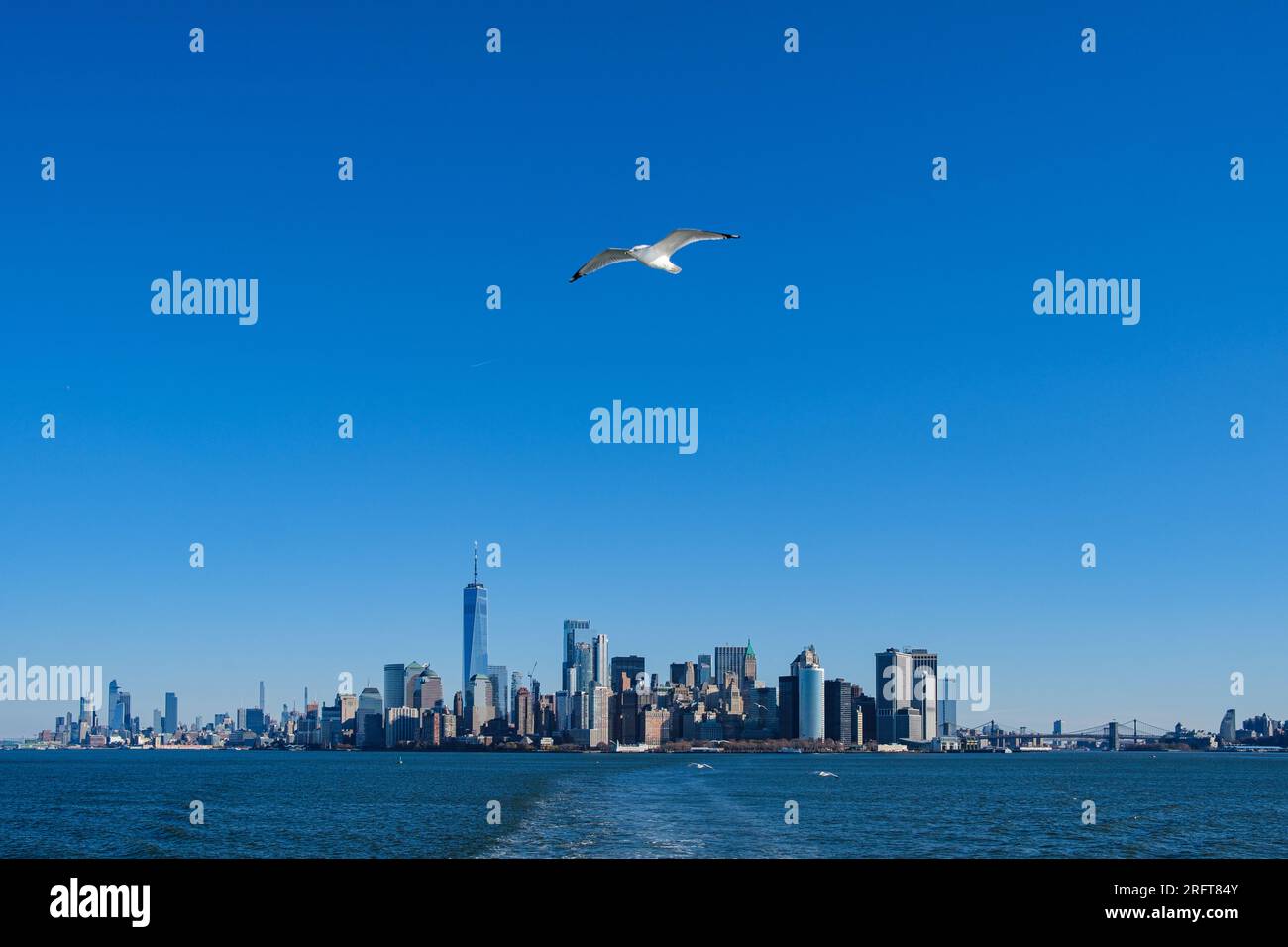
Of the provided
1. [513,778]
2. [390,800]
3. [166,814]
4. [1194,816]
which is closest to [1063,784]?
[1194,816]

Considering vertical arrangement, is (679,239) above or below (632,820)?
above

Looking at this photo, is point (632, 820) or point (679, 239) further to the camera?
point (632, 820)

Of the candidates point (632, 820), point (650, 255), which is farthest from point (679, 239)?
point (632, 820)

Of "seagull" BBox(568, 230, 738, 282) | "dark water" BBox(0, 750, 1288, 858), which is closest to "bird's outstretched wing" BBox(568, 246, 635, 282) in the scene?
"seagull" BBox(568, 230, 738, 282)

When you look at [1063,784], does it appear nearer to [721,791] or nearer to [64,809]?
[721,791]

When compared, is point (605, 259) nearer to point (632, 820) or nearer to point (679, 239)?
point (679, 239)

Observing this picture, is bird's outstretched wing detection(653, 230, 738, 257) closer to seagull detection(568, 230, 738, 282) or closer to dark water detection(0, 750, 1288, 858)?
seagull detection(568, 230, 738, 282)
